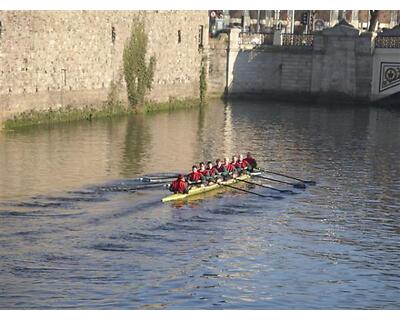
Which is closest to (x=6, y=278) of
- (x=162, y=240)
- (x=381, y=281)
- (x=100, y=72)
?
(x=162, y=240)

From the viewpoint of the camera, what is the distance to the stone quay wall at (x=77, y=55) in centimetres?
3784

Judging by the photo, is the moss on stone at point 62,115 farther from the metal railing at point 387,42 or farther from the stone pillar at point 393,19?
the stone pillar at point 393,19

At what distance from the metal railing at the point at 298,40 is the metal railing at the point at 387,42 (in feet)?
13.7

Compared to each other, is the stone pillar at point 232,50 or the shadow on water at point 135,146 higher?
the stone pillar at point 232,50

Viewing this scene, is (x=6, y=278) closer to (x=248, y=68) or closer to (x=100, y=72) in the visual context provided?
(x=100, y=72)

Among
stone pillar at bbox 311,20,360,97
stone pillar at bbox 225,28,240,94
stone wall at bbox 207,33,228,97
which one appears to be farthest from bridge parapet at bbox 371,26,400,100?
stone wall at bbox 207,33,228,97

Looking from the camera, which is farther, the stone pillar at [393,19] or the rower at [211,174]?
the stone pillar at [393,19]

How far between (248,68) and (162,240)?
3783cm

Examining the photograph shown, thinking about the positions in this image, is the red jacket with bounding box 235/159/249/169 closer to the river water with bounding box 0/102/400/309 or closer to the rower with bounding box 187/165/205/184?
the river water with bounding box 0/102/400/309

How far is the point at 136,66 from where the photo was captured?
4709 centimetres

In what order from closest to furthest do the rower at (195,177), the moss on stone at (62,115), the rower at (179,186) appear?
1. the rower at (179,186)
2. the rower at (195,177)
3. the moss on stone at (62,115)

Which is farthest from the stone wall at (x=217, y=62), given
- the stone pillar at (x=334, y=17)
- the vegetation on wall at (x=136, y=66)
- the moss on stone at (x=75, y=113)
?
the stone pillar at (x=334, y=17)

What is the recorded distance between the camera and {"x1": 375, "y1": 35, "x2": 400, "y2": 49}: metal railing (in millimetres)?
56125

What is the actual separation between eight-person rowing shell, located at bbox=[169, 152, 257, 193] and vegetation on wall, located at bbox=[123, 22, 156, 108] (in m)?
15.9
